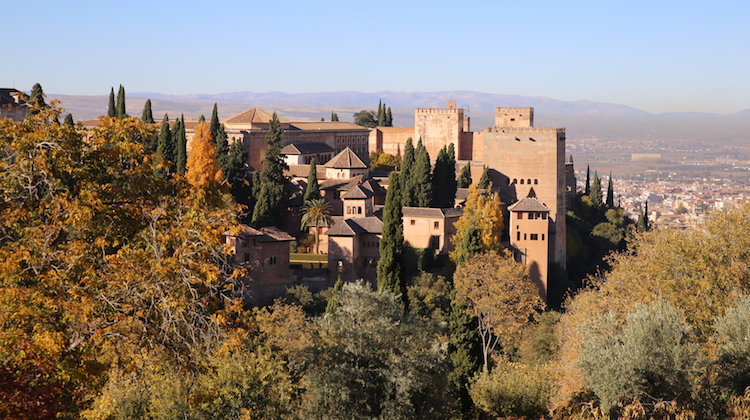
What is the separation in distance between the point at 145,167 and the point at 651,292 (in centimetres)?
1339

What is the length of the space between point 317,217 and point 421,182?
6.97 metres

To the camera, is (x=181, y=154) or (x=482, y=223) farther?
(x=181, y=154)

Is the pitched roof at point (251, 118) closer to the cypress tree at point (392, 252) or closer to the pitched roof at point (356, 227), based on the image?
the pitched roof at point (356, 227)

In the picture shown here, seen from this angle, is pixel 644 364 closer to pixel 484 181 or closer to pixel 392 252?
pixel 392 252

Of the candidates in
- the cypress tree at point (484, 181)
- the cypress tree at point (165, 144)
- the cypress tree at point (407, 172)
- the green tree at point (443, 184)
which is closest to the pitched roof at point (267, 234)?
the cypress tree at point (165, 144)

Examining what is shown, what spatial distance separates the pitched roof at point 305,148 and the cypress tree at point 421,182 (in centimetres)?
1045

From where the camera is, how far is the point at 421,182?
47.7m

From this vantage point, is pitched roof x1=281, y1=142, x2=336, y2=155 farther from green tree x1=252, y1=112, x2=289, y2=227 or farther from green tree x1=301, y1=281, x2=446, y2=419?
green tree x1=301, y1=281, x2=446, y2=419

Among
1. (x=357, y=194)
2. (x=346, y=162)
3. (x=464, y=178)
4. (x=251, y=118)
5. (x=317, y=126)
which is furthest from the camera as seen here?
(x=317, y=126)

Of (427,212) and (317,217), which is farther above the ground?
(427,212)

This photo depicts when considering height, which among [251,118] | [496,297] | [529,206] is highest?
[251,118]

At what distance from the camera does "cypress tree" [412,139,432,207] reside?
155ft

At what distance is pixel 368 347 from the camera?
59.1 feet

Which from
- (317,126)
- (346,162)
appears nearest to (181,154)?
(346,162)
